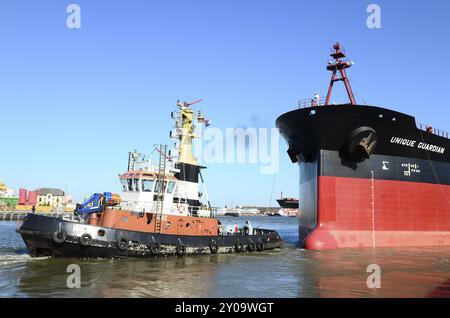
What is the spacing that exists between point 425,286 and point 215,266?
22.2 ft

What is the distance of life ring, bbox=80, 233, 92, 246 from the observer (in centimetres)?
1323

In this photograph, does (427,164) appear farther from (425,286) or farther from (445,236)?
(425,286)

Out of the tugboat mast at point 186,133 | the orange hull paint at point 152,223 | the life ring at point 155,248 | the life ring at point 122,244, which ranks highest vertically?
the tugboat mast at point 186,133

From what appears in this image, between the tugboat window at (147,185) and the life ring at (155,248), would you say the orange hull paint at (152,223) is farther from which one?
the tugboat window at (147,185)

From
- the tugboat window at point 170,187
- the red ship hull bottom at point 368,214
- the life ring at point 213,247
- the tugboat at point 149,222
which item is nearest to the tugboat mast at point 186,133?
the tugboat at point 149,222

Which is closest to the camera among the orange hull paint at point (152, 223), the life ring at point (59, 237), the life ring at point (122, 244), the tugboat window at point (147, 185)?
the life ring at point (59, 237)

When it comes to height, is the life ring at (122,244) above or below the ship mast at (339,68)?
below

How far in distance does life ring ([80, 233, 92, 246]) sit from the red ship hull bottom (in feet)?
35.6

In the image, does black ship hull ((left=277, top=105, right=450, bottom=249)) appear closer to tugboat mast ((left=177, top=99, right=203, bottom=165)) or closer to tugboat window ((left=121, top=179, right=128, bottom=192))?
tugboat mast ((left=177, top=99, right=203, bottom=165))

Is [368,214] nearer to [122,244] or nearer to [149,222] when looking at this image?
[149,222]

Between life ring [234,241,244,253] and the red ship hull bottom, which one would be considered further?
the red ship hull bottom

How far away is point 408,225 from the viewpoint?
20359 mm

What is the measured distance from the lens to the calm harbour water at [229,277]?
9.58 m

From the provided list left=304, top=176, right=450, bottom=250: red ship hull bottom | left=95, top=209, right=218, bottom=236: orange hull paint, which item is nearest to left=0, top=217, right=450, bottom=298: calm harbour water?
left=95, top=209, right=218, bottom=236: orange hull paint
